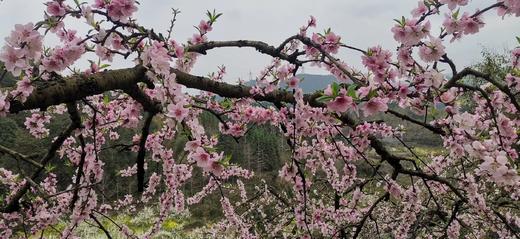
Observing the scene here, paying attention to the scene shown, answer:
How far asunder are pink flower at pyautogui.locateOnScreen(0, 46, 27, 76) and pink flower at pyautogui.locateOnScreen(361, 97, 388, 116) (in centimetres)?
179

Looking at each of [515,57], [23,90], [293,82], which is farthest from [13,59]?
[515,57]

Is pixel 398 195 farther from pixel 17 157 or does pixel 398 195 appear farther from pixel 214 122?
pixel 214 122

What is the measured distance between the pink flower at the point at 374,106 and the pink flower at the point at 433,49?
693mm

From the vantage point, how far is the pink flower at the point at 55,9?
2.69 meters

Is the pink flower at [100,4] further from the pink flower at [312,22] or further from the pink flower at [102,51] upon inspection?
the pink flower at [312,22]

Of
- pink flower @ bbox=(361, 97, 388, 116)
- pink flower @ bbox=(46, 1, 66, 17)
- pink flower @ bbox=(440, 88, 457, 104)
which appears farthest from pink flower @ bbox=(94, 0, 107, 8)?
pink flower @ bbox=(440, 88, 457, 104)

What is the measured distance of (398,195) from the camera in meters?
4.30

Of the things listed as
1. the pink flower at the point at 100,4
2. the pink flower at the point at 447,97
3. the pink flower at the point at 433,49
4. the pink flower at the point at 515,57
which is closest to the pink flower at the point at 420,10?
the pink flower at the point at 433,49

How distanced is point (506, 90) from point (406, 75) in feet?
2.05

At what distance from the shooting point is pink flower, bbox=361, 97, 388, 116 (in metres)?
2.35

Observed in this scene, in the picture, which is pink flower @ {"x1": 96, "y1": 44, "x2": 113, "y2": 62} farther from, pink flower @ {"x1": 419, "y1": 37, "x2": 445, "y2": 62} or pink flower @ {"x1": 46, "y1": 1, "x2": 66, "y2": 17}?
pink flower @ {"x1": 419, "y1": 37, "x2": 445, "y2": 62}

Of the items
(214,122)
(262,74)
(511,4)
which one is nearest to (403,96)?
(511,4)

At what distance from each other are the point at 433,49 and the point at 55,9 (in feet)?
7.89

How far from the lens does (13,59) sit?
89.4 inches
